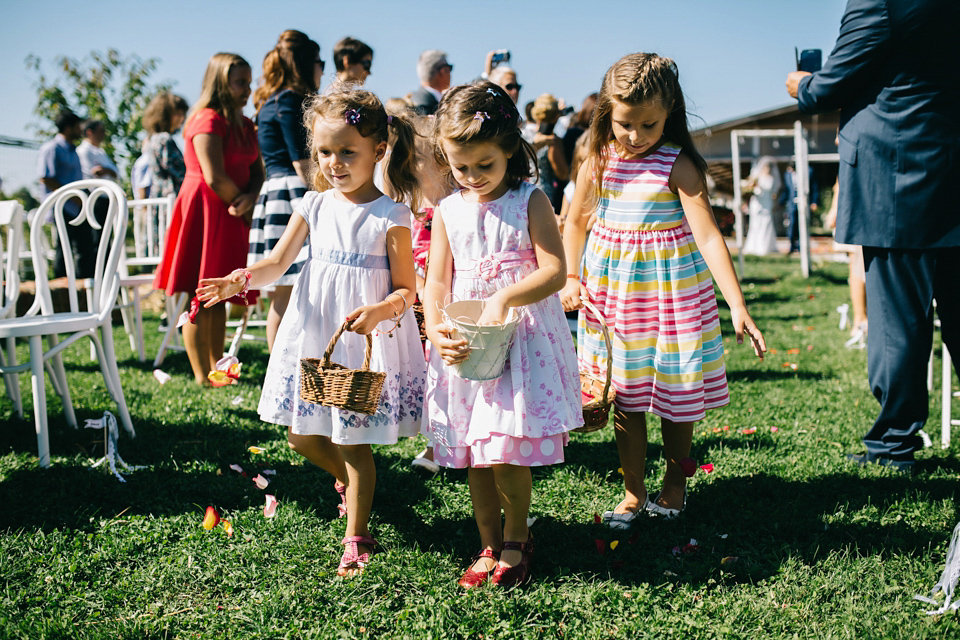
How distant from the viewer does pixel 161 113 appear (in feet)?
20.9

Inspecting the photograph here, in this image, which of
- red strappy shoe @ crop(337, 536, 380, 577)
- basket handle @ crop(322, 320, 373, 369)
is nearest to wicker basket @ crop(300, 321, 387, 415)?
basket handle @ crop(322, 320, 373, 369)

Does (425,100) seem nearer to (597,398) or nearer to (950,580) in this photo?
(597,398)

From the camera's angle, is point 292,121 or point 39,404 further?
point 292,121

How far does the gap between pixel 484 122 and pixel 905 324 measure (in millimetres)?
2192

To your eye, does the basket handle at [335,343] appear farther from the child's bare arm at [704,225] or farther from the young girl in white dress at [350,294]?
the child's bare arm at [704,225]

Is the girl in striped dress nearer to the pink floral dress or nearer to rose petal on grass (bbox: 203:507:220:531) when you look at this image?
the pink floral dress

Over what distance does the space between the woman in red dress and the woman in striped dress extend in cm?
39

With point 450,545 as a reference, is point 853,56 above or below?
above

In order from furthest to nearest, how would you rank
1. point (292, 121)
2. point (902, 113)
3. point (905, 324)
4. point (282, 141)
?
point (282, 141) → point (292, 121) → point (905, 324) → point (902, 113)

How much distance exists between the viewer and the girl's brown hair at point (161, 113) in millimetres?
6375

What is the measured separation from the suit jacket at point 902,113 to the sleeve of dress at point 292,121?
8.81 ft

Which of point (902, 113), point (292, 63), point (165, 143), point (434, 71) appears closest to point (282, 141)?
point (292, 63)

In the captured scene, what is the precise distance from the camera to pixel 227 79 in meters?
4.48

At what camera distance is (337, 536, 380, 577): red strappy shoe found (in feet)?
8.03
